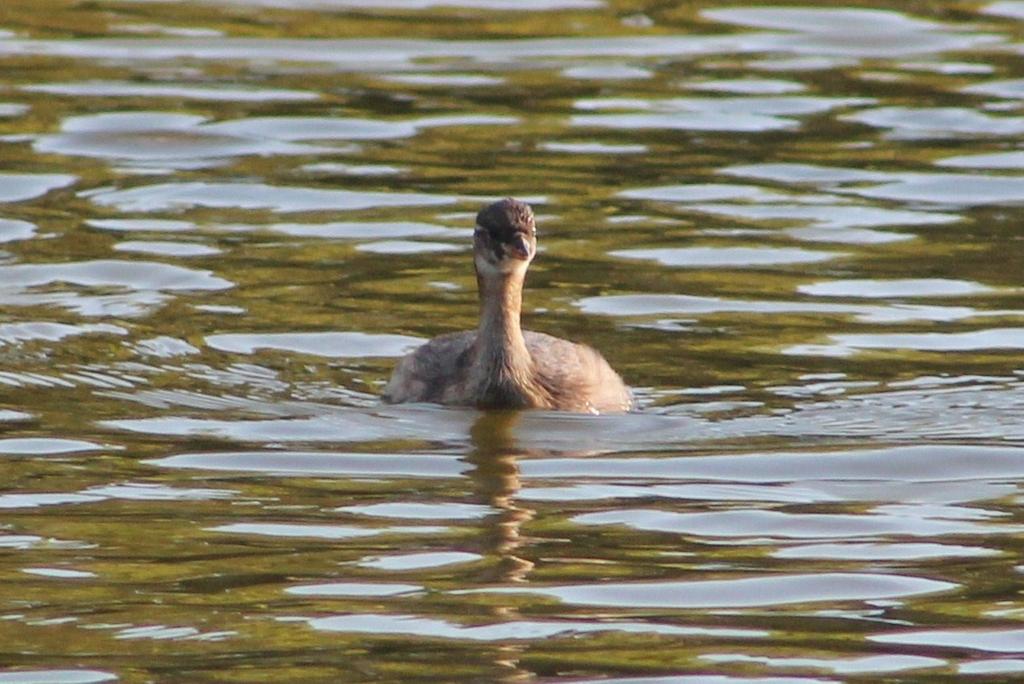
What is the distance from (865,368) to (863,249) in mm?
3195

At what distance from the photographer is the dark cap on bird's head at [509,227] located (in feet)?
41.5

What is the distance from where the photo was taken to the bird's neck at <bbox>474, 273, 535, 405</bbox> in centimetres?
1277

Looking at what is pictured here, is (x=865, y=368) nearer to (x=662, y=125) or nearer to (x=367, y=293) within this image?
(x=367, y=293)

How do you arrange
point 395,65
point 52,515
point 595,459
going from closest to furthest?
point 52,515
point 595,459
point 395,65

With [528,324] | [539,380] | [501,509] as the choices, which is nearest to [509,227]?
[539,380]

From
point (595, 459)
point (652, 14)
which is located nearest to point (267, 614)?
point (595, 459)

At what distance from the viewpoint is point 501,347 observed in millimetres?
12836

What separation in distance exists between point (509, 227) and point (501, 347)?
60cm

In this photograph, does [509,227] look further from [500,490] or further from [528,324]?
[528,324]

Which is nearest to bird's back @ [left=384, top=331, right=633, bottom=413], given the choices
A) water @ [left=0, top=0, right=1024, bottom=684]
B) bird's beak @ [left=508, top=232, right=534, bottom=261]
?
water @ [left=0, top=0, right=1024, bottom=684]

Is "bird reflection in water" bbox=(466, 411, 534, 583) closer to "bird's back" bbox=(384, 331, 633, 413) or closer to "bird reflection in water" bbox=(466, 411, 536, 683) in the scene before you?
"bird reflection in water" bbox=(466, 411, 536, 683)

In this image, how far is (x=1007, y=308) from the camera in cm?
1462

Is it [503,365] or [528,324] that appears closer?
[503,365]

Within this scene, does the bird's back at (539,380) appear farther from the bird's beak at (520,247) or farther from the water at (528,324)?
the bird's beak at (520,247)
